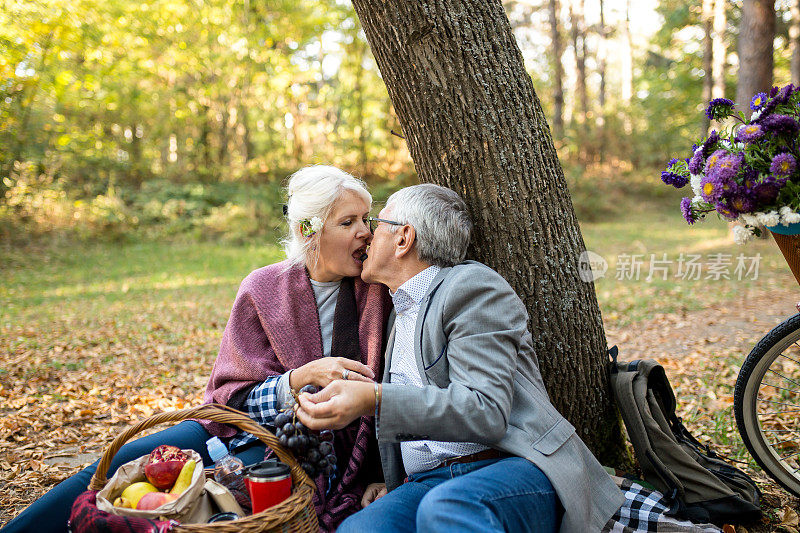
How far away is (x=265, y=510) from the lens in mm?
1788

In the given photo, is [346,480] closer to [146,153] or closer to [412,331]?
[412,331]

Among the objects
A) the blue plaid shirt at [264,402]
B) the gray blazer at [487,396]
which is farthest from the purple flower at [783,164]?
the blue plaid shirt at [264,402]

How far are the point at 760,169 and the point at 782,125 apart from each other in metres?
0.17

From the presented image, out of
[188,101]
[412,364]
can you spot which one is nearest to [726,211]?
[412,364]

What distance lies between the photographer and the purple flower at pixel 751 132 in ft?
7.23

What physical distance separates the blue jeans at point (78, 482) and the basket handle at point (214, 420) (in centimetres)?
26

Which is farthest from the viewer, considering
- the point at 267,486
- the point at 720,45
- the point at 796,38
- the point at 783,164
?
the point at 720,45

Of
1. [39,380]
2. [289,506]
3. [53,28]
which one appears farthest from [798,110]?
[53,28]

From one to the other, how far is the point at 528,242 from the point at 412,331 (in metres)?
0.74

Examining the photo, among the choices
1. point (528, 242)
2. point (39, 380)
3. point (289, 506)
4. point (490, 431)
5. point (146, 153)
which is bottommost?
point (39, 380)

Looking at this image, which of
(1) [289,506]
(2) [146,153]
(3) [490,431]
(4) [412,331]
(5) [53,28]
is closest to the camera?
(1) [289,506]

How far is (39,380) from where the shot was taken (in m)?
5.38

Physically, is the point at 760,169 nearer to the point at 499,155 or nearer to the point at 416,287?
the point at 499,155

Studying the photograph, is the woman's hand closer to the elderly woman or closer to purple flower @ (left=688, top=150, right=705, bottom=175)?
the elderly woman
